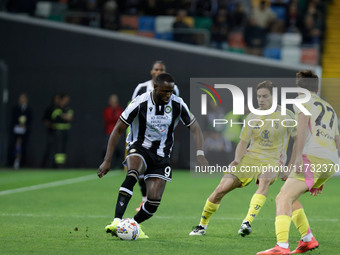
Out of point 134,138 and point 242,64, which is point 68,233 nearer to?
point 134,138

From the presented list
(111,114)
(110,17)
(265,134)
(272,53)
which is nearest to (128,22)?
(110,17)

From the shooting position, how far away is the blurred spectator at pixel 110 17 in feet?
69.6

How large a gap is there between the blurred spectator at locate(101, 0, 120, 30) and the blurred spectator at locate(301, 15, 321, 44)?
5.58m

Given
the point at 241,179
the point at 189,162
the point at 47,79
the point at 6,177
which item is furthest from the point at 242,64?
the point at 241,179

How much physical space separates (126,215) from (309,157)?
13.9ft

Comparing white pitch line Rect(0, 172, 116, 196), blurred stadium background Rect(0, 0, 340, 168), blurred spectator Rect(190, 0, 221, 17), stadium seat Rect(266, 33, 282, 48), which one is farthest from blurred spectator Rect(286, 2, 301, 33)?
white pitch line Rect(0, 172, 116, 196)

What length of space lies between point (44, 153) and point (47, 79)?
2309 mm

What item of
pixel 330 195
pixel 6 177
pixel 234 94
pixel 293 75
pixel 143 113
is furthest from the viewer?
pixel 234 94

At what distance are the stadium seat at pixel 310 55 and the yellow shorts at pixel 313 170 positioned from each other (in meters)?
13.3

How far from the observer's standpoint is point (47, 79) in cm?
2198

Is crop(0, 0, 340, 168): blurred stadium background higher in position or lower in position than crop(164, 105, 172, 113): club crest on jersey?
lower

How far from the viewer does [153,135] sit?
8328 millimetres

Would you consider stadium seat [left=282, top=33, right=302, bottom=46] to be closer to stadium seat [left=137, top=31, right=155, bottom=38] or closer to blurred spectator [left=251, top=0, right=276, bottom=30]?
blurred spectator [left=251, top=0, right=276, bottom=30]

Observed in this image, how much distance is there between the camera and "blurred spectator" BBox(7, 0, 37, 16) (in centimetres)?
2173
